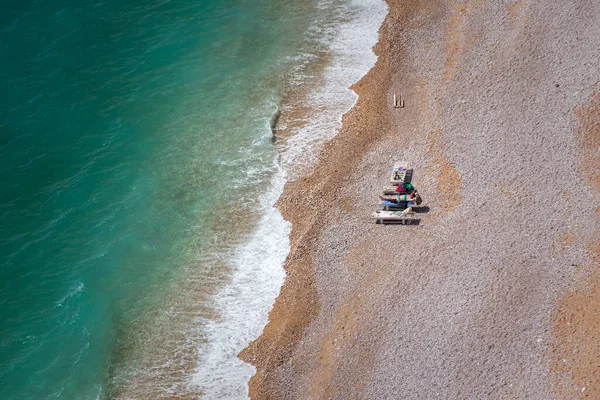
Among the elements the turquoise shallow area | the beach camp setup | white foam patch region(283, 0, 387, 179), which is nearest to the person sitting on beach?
the beach camp setup

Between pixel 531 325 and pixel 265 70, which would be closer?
pixel 531 325

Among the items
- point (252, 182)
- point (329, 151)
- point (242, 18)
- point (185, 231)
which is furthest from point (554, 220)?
point (242, 18)

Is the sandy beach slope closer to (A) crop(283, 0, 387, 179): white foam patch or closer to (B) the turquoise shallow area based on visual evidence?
(A) crop(283, 0, 387, 179): white foam patch

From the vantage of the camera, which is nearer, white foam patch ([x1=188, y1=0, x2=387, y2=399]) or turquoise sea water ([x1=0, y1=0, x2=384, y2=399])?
white foam patch ([x1=188, y1=0, x2=387, y2=399])

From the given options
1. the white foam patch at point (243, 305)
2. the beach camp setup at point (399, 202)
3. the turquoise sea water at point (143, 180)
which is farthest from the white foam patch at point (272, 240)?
the beach camp setup at point (399, 202)

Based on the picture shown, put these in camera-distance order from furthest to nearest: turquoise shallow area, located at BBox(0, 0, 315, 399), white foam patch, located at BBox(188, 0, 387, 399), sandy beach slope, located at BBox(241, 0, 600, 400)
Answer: turquoise shallow area, located at BBox(0, 0, 315, 399) → white foam patch, located at BBox(188, 0, 387, 399) → sandy beach slope, located at BBox(241, 0, 600, 400)

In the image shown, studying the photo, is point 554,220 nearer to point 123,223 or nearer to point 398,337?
point 398,337
